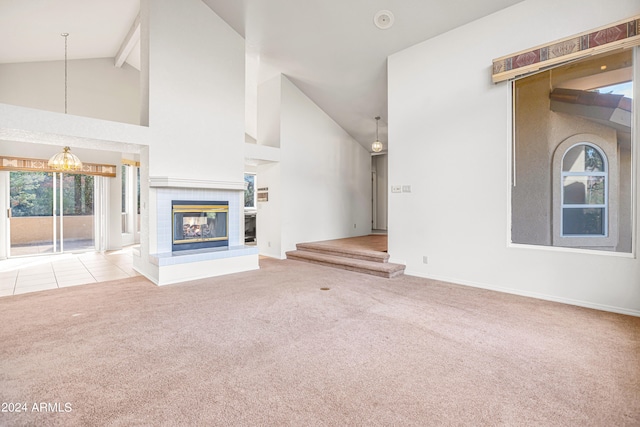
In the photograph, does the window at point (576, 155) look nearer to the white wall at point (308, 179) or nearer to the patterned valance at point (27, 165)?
the white wall at point (308, 179)

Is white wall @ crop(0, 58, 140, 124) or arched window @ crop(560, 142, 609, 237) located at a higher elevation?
white wall @ crop(0, 58, 140, 124)

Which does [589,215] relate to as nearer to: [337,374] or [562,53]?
[562,53]

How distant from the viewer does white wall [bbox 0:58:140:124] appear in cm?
607

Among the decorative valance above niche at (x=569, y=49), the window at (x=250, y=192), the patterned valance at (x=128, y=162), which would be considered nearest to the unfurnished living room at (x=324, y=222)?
the decorative valance above niche at (x=569, y=49)

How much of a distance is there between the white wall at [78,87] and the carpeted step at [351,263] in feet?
19.4

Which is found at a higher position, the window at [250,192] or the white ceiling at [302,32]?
the white ceiling at [302,32]

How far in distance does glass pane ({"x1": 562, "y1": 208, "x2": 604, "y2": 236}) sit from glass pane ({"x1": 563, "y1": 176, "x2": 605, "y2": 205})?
10 cm

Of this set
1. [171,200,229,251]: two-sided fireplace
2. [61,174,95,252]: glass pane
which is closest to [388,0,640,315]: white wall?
[171,200,229,251]: two-sided fireplace

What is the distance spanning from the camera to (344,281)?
4613 mm

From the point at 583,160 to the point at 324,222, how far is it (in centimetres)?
508

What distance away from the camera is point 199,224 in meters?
5.29

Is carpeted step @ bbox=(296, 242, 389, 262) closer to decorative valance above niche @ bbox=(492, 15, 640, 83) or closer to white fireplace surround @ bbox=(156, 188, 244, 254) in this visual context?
white fireplace surround @ bbox=(156, 188, 244, 254)

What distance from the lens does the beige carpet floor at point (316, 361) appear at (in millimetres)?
1673

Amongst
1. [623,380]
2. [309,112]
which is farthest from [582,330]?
[309,112]
